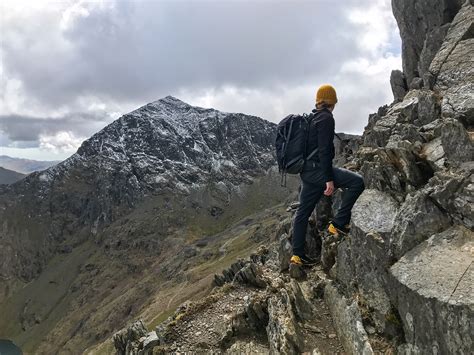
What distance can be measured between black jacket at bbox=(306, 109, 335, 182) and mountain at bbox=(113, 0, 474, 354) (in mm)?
1921

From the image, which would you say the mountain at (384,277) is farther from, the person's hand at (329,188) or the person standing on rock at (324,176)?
the person's hand at (329,188)

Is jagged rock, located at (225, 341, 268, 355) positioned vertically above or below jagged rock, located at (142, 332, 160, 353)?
above

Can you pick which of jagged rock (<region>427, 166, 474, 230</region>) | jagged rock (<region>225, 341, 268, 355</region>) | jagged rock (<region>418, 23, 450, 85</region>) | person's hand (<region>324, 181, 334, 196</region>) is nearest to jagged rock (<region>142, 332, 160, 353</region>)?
jagged rock (<region>225, 341, 268, 355</region>)

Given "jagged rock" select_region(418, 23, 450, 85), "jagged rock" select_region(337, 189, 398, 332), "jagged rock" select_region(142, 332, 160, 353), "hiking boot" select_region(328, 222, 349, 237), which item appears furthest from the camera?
"jagged rock" select_region(418, 23, 450, 85)

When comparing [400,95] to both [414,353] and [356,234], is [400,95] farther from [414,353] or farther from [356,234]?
[414,353]

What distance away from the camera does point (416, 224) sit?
1166cm

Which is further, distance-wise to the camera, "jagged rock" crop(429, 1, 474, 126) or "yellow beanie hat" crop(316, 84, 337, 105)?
"jagged rock" crop(429, 1, 474, 126)

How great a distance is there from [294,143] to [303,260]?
5.54 metres

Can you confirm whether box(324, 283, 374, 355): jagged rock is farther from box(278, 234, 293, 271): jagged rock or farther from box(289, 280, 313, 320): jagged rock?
box(278, 234, 293, 271): jagged rock

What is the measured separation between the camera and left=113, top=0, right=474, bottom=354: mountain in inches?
389

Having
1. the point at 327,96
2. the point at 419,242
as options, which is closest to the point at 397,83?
the point at 327,96

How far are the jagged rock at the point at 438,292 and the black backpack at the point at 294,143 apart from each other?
544cm

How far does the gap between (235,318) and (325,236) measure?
5.42 meters

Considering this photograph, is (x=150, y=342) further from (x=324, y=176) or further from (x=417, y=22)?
(x=417, y=22)
